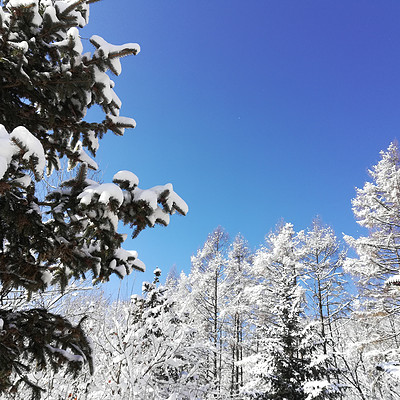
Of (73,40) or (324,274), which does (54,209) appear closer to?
(73,40)

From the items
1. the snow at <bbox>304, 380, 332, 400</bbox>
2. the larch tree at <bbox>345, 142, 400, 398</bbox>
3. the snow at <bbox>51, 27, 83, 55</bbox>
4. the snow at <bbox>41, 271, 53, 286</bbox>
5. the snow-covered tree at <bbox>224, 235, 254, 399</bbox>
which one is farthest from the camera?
the snow-covered tree at <bbox>224, 235, 254, 399</bbox>

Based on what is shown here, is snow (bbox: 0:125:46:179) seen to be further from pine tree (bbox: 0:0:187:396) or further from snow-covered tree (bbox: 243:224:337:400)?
snow-covered tree (bbox: 243:224:337:400)

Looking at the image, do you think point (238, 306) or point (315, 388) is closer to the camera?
point (315, 388)

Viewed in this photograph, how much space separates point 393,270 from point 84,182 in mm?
11677

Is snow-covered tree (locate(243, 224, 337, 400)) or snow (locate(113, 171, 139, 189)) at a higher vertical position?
snow (locate(113, 171, 139, 189))

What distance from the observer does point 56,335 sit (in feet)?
7.23

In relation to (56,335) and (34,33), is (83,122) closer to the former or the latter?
(34,33)

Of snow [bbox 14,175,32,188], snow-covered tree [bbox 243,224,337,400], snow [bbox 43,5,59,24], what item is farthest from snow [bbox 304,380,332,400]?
snow [bbox 43,5,59,24]

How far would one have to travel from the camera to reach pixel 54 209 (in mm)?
2033

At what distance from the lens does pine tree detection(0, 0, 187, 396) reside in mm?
1969

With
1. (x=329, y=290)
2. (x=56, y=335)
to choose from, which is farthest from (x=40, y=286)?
(x=329, y=290)

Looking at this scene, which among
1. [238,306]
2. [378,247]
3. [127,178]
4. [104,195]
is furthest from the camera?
[238,306]

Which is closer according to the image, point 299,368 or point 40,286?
point 40,286

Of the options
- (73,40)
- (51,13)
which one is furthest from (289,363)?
(51,13)
